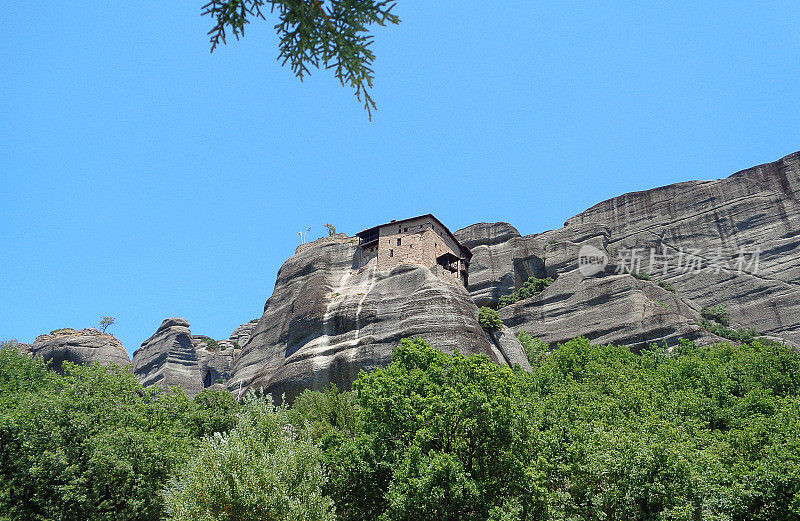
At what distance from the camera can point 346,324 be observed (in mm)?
58156

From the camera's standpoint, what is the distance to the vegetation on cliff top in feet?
64.7

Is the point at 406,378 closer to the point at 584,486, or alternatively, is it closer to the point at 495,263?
the point at 584,486

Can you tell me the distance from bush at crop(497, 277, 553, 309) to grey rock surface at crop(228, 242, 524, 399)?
54.2ft

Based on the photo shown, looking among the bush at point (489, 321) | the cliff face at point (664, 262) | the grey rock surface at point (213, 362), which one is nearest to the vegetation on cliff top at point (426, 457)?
the bush at point (489, 321)

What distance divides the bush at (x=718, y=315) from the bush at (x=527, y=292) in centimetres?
1940

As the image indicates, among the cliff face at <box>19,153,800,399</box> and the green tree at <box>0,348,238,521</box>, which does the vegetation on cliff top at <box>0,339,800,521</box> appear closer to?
the green tree at <box>0,348,238,521</box>

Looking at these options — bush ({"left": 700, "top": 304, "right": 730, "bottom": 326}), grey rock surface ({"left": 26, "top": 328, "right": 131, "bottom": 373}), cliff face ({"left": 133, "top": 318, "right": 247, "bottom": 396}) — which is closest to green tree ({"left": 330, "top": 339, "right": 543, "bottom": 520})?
bush ({"left": 700, "top": 304, "right": 730, "bottom": 326})

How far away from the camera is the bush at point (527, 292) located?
76500mm

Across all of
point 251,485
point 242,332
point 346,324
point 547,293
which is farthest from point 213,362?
point 251,485

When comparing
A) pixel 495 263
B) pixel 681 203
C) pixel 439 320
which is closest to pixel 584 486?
pixel 439 320

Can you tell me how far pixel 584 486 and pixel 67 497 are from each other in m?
21.6

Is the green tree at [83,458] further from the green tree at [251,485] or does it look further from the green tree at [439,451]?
the green tree at [439,451]

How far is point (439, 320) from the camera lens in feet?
176

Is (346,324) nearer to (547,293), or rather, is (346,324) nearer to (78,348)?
(547,293)
